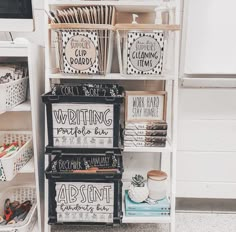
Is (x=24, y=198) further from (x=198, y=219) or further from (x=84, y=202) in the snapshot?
(x=198, y=219)

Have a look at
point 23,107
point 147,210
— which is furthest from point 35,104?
point 147,210

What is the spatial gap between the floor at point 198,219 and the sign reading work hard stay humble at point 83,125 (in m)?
0.56

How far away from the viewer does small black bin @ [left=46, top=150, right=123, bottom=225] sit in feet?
4.06

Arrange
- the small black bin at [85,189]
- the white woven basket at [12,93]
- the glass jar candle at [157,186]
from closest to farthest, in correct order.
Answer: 1. the white woven basket at [12,93]
2. the small black bin at [85,189]
3. the glass jar candle at [157,186]

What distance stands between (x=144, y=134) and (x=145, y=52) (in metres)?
0.38

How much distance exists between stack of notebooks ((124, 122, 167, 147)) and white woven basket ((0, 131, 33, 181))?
49 centimetres

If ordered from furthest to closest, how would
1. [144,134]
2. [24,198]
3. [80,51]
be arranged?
[24,198], [144,134], [80,51]

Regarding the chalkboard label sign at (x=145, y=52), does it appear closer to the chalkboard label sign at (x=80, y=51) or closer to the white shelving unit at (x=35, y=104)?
the chalkboard label sign at (x=80, y=51)

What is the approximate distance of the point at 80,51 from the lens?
3.87ft

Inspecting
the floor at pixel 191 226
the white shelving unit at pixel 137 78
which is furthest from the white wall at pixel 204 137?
the white shelving unit at pixel 137 78

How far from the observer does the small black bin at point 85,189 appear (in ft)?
4.06

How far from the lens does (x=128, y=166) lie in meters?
1.62

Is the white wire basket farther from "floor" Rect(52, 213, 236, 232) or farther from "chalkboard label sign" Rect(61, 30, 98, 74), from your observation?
"chalkboard label sign" Rect(61, 30, 98, 74)

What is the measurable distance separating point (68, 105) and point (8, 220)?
0.66 metres
